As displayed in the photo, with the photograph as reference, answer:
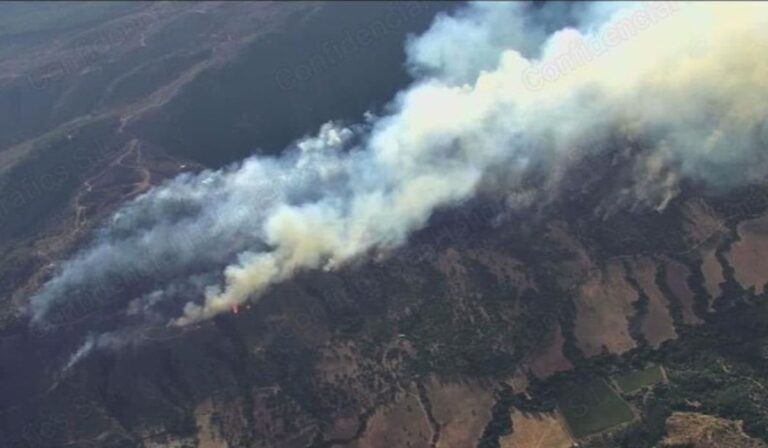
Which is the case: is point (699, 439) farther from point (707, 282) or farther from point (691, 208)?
point (691, 208)

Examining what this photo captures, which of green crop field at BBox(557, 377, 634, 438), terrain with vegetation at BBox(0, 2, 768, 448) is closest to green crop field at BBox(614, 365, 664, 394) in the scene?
terrain with vegetation at BBox(0, 2, 768, 448)

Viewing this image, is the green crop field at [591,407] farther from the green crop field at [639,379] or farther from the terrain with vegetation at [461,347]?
the green crop field at [639,379]

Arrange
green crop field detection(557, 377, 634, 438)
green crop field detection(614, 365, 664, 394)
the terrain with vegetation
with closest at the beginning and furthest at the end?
green crop field detection(557, 377, 634, 438), the terrain with vegetation, green crop field detection(614, 365, 664, 394)

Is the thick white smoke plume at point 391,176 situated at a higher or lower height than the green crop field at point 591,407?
higher

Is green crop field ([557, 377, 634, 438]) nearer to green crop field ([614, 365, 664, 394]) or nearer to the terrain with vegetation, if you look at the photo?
the terrain with vegetation

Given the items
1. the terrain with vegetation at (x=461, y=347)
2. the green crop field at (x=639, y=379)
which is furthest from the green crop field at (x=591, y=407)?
the green crop field at (x=639, y=379)
